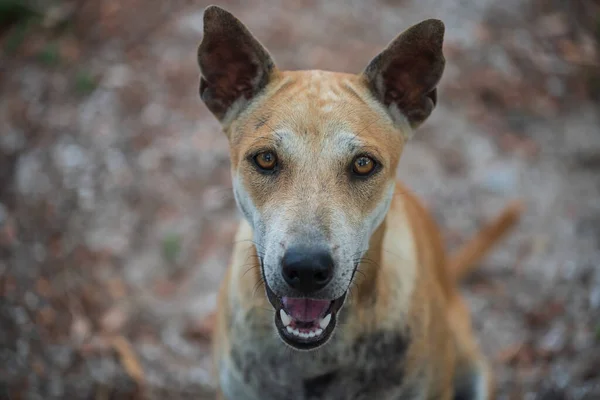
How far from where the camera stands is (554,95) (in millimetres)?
6691

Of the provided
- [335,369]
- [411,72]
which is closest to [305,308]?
[335,369]

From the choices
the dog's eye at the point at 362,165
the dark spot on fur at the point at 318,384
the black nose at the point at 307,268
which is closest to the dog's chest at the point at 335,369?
the dark spot on fur at the point at 318,384

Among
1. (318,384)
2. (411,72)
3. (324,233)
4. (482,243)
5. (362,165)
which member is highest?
(411,72)

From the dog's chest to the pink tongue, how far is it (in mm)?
415

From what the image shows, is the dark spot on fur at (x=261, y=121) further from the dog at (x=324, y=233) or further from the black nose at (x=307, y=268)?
the black nose at (x=307, y=268)

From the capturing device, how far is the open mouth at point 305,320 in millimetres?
2732

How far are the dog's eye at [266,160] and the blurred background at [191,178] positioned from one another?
2.58 meters

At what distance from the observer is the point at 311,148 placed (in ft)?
9.14

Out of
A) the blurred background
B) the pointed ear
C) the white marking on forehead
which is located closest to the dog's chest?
the white marking on forehead

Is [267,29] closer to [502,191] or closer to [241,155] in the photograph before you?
[502,191]

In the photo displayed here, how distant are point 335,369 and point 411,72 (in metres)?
1.54

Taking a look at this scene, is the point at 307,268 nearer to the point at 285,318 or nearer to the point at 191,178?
the point at 285,318

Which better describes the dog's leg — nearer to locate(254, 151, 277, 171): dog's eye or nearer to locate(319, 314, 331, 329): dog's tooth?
locate(319, 314, 331, 329): dog's tooth

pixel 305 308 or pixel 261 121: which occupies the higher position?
pixel 261 121
